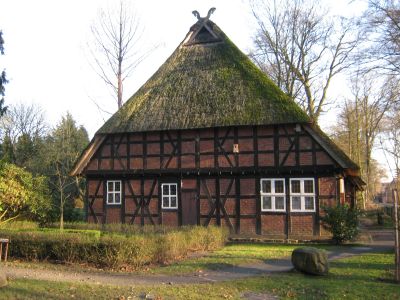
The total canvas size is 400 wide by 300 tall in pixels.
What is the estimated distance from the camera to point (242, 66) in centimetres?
2338

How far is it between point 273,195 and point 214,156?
3535mm

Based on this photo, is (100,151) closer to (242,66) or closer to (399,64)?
(242,66)

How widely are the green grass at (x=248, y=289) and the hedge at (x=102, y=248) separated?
2740 millimetres

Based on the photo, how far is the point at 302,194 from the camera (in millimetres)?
20734

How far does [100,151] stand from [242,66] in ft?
29.8


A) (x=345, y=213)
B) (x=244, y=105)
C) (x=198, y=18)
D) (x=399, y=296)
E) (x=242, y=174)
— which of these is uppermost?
(x=198, y=18)

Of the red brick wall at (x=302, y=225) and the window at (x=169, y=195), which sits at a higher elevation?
the window at (x=169, y=195)

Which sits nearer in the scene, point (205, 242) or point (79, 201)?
point (205, 242)

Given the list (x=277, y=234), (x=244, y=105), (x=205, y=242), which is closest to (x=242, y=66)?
(x=244, y=105)

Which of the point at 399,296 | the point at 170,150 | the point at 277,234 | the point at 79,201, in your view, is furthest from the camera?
the point at 79,201

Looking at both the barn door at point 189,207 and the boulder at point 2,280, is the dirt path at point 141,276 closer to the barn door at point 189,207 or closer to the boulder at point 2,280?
the boulder at point 2,280

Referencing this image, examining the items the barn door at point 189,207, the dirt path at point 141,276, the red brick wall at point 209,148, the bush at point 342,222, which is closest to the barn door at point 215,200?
the barn door at point 189,207

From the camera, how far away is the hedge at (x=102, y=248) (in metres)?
12.6

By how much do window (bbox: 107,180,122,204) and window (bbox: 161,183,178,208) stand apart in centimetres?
260
